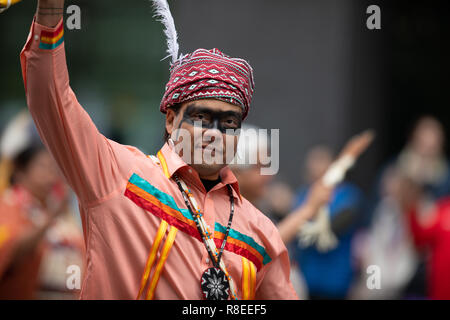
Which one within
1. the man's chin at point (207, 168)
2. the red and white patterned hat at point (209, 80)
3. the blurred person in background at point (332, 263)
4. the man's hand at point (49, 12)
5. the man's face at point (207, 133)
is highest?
the man's hand at point (49, 12)

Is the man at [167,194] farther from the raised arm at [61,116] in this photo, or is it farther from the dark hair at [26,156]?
the dark hair at [26,156]

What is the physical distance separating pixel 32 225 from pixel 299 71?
6005mm

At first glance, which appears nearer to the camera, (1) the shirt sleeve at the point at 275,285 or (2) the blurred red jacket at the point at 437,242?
(1) the shirt sleeve at the point at 275,285

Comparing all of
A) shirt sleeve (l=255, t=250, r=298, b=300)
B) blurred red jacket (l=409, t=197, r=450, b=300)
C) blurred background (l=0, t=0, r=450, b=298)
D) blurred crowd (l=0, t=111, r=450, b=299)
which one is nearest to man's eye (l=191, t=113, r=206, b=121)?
shirt sleeve (l=255, t=250, r=298, b=300)

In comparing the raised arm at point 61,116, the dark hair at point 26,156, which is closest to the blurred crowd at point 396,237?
the dark hair at point 26,156

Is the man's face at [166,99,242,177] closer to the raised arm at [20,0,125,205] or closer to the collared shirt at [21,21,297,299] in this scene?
the collared shirt at [21,21,297,299]

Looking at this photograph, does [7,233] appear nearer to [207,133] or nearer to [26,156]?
[26,156]

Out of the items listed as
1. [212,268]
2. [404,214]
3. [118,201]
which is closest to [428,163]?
[404,214]

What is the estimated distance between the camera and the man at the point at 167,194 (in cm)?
264

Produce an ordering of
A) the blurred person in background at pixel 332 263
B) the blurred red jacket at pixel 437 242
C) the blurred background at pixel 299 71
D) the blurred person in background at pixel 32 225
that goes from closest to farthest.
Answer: the blurred person in background at pixel 32 225 → the blurred red jacket at pixel 437 242 → the blurred person in background at pixel 332 263 → the blurred background at pixel 299 71

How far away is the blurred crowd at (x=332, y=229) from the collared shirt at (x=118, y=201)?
6.89 ft

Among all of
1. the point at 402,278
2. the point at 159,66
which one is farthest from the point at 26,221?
the point at 159,66
